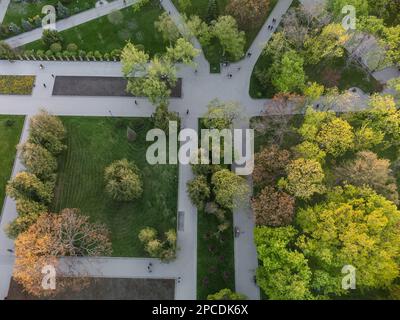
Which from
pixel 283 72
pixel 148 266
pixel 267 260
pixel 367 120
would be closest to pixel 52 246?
pixel 148 266

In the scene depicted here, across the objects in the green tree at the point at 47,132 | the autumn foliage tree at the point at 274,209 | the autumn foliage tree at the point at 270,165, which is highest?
the green tree at the point at 47,132

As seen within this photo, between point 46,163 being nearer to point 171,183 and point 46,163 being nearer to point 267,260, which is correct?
point 171,183

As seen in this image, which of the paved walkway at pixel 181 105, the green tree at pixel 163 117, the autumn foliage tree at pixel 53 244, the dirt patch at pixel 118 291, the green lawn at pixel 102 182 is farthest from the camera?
the green tree at pixel 163 117

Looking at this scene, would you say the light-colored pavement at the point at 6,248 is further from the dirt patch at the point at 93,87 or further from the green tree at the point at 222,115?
the green tree at the point at 222,115

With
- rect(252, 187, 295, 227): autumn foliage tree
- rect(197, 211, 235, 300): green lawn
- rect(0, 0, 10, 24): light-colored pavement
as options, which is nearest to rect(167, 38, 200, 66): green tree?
rect(197, 211, 235, 300): green lawn
